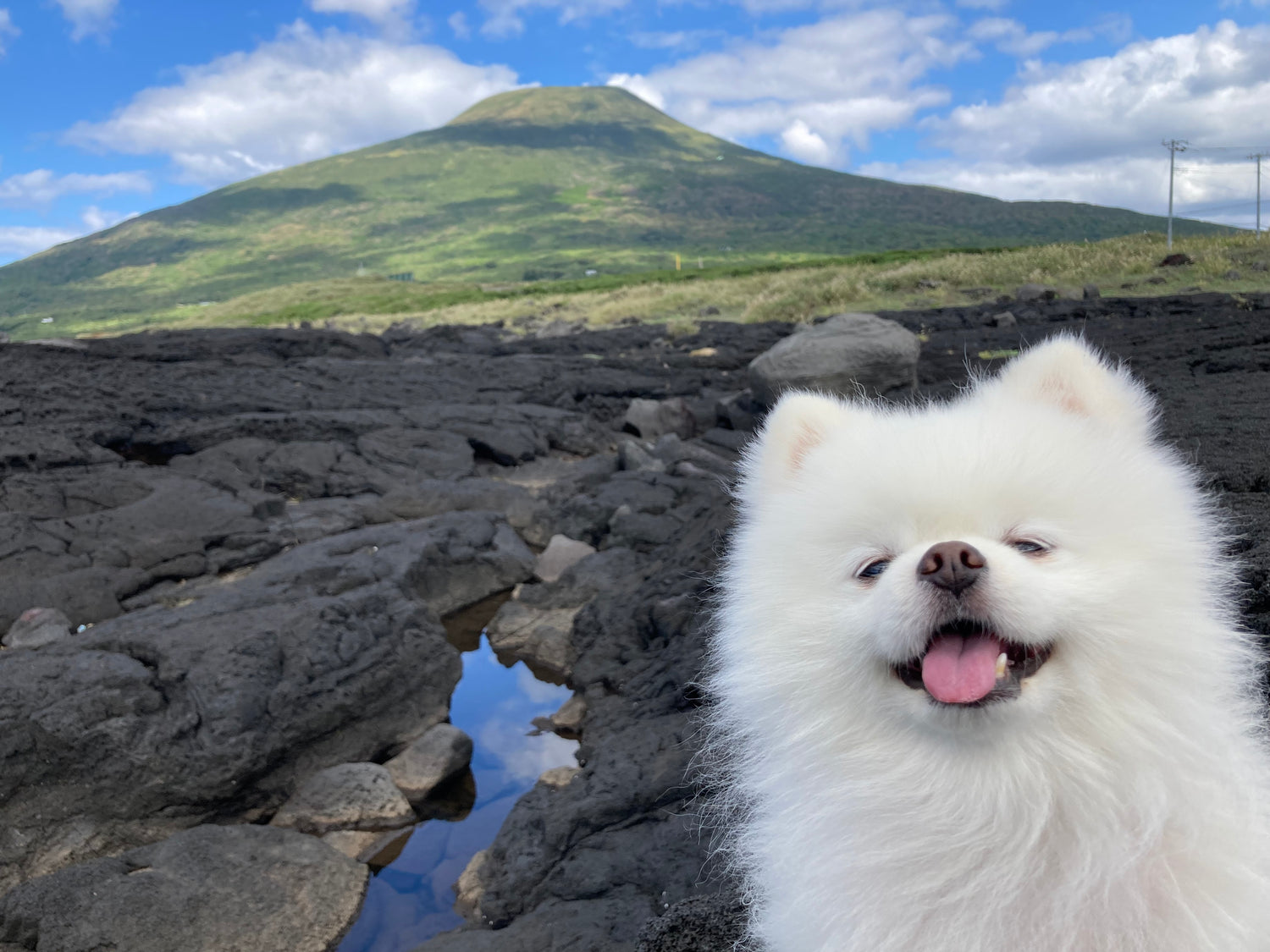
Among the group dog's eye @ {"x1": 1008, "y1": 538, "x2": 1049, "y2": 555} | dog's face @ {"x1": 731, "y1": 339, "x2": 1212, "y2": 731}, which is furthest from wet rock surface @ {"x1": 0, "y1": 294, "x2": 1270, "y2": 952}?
dog's eye @ {"x1": 1008, "y1": 538, "x2": 1049, "y2": 555}

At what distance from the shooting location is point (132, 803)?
542 centimetres

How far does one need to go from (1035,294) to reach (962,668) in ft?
83.7

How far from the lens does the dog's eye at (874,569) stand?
1.98 m

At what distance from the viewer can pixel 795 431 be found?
240 centimetres

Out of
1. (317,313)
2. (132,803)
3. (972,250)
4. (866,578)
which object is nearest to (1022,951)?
(866,578)

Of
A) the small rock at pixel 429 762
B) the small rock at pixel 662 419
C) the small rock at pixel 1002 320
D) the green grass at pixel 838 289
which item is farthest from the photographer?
the green grass at pixel 838 289

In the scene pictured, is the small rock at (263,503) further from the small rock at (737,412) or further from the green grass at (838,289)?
the green grass at (838,289)

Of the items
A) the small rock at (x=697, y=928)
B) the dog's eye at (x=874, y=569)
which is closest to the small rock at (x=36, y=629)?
the small rock at (x=697, y=928)

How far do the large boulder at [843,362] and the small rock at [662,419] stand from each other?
2.43 meters

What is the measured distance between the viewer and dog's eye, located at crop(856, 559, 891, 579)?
6.50 ft

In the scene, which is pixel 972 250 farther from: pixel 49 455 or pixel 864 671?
pixel 864 671

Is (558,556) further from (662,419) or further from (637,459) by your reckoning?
(662,419)

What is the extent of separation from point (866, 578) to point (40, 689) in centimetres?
569

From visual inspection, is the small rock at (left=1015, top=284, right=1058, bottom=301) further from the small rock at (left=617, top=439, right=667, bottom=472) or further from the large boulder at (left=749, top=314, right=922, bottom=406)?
the small rock at (left=617, top=439, right=667, bottom=472)
